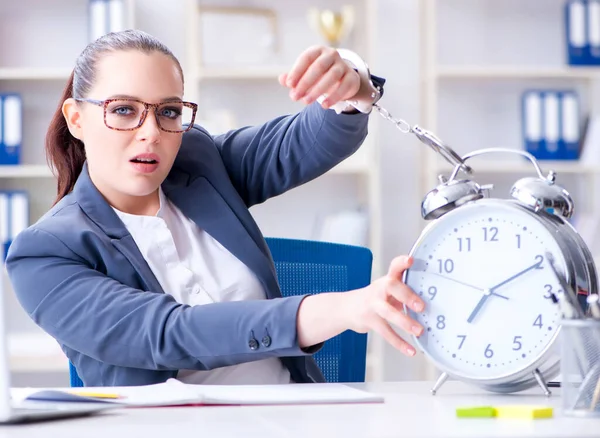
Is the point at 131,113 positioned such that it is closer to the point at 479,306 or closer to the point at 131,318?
the point at 131,318

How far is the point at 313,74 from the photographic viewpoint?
141 centimetres

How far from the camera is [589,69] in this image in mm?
4133

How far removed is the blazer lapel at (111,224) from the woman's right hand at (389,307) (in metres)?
0.48

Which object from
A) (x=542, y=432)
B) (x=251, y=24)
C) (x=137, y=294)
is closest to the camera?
(x=542, y=432)

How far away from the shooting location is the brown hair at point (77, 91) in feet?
5.95

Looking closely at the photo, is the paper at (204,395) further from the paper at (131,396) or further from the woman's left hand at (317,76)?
the woman's left hand at (317,76)

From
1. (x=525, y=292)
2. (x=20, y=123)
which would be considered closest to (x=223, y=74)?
(x=20, y=123)

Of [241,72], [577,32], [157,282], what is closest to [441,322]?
[157,282]

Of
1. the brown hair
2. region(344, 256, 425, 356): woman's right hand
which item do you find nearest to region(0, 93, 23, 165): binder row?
the brown hair

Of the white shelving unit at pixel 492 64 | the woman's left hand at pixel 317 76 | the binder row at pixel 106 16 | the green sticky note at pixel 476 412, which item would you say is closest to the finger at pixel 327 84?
the woman's left hand at pixel 317 76

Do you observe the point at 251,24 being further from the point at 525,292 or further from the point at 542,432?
the point at 542,432

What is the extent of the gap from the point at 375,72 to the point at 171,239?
257cm

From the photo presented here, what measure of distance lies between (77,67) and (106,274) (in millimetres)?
510

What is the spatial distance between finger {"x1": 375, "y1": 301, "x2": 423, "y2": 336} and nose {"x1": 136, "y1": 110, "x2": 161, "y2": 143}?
2.22ft
